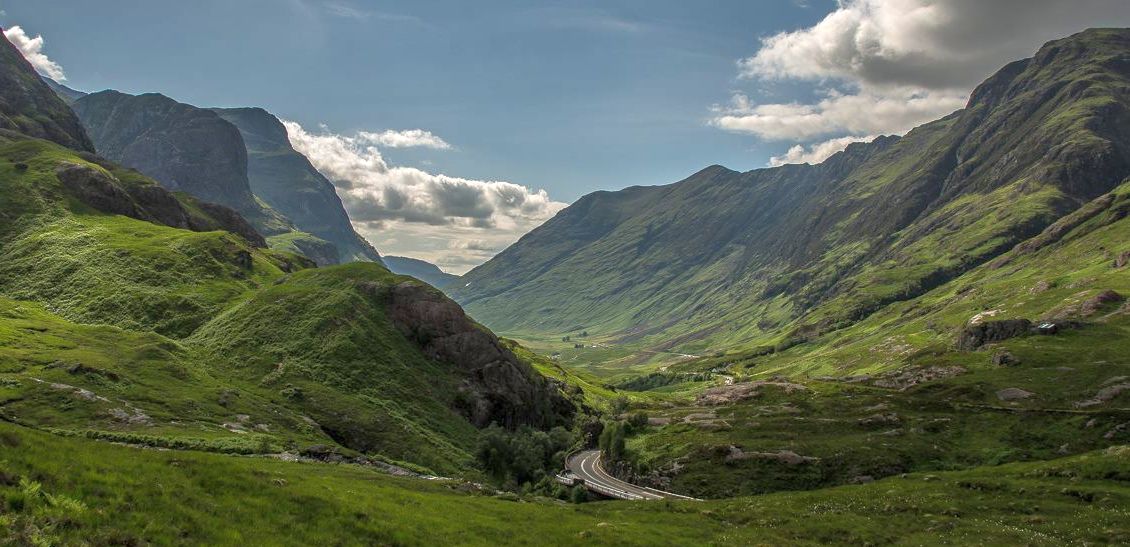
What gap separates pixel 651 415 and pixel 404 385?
6552cm

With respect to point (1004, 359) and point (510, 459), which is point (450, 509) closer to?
point (510, 459)

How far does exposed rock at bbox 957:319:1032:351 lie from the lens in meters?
176

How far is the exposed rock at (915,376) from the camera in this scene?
6142 inches

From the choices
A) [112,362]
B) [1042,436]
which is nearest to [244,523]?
[112,362]

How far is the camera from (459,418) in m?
111

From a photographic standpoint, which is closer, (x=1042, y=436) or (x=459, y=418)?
(x=1042, y=436)

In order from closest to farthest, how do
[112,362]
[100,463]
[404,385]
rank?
[100,463] → [112,362] → [404,385]

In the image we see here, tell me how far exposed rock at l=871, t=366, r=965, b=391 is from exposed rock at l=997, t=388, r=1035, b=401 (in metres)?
29.4

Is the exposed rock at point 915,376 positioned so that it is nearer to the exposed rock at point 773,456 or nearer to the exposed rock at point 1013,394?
the exposed rock at point 1013,394

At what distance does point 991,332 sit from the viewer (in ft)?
598

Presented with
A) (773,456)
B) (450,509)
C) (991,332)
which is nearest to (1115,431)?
(773,456)

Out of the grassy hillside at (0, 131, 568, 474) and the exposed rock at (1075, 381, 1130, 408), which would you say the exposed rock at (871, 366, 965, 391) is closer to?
the exposed rock at (1075, 381, 1130, 408)

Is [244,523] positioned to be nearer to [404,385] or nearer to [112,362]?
[112,362]

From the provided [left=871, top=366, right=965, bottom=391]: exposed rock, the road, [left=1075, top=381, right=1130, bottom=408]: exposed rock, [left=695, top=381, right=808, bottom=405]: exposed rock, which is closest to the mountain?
the road
